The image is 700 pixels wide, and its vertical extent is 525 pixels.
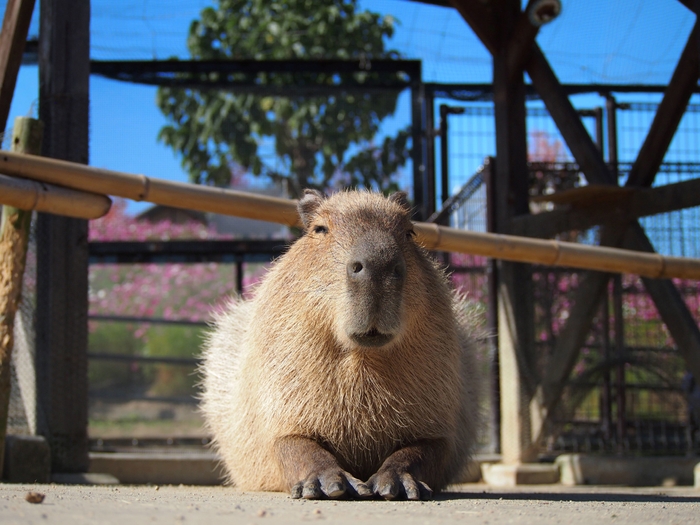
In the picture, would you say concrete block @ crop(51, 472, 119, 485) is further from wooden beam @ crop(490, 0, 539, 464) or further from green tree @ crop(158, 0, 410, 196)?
green tree @ crop(158, 0, 410, 196)

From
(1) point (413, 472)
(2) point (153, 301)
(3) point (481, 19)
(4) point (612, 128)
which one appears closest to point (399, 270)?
(1) point (413, 472)

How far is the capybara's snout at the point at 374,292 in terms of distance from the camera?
2602 mm

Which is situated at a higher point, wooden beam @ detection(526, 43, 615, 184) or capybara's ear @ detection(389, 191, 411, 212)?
wooden beam @ detection(526, 43, 615, 184)

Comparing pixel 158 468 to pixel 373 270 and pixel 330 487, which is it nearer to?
pixel 330 487

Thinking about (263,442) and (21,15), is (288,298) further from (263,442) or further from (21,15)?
(21,15)

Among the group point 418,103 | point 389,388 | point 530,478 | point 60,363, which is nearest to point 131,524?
point 389,388

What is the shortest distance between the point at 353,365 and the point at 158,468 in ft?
8.33

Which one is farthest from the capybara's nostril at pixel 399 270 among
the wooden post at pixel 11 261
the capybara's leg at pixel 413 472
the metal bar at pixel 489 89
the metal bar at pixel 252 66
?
the metal bar at pixel 489 89

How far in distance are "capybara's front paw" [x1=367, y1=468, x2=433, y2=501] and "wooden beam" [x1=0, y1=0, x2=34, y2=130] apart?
2.77 m

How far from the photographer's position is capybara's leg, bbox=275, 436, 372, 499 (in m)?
2.48

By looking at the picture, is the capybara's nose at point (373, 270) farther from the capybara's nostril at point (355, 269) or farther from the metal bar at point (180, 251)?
the metal bar at point (180, 251)

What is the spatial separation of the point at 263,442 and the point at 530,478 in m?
2.53

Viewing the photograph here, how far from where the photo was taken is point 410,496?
2473 mm

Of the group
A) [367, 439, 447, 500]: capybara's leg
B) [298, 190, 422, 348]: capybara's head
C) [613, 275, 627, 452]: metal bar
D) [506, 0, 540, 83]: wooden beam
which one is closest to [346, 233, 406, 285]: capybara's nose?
[298, 190, 422, 348]: capybara's head
